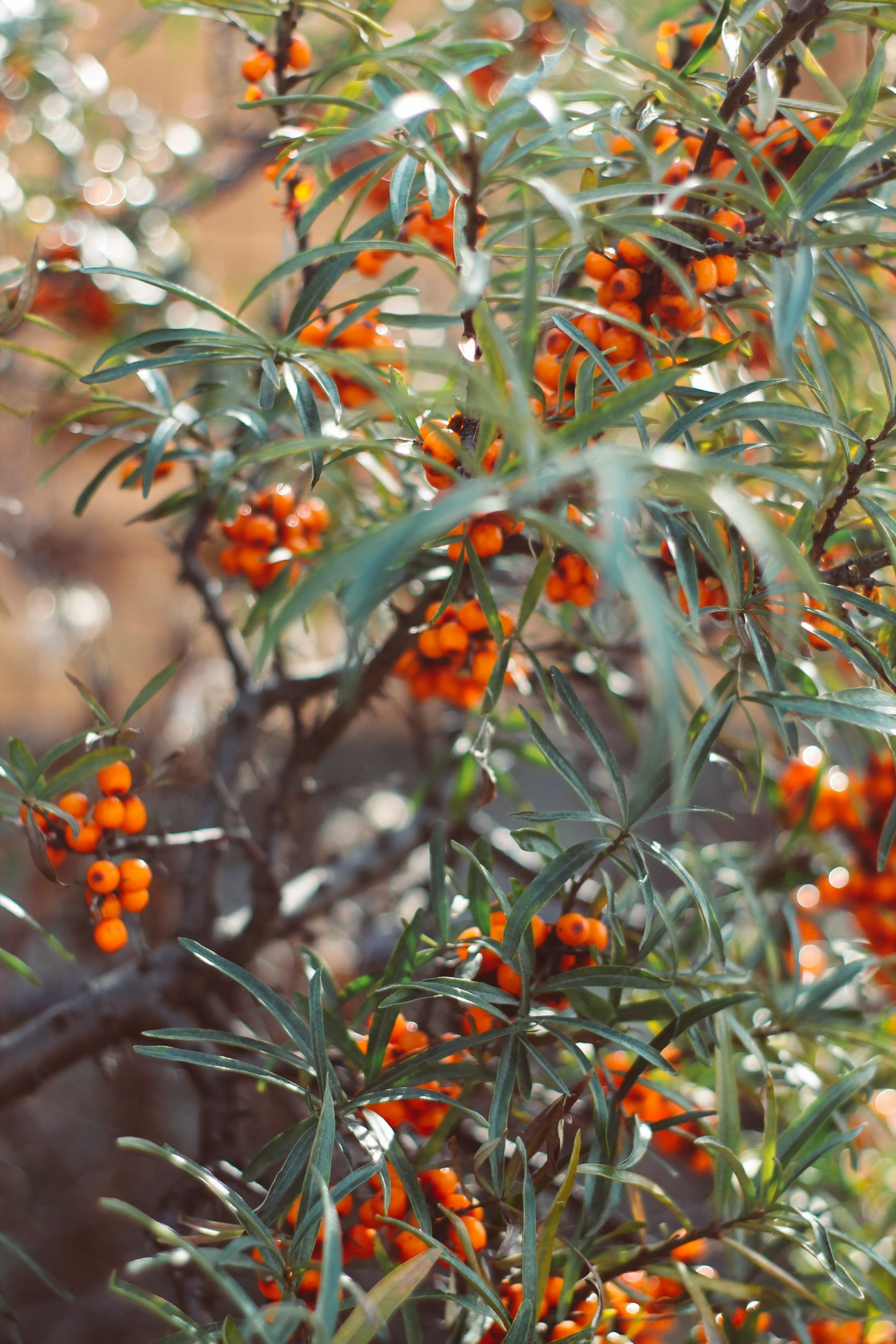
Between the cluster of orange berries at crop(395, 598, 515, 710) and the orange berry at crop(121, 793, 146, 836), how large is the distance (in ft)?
0.82

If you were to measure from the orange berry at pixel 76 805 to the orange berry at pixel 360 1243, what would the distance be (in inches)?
13.3

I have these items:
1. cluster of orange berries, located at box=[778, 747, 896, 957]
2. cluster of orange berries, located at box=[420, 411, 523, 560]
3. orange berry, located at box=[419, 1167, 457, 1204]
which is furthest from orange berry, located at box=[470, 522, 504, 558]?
cluster of orange berries, located at box=[778, 747, 896, 957]

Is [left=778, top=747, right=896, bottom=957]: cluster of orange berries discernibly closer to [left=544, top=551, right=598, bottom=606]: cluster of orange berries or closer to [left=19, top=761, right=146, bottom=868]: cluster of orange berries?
[left=544, top=551, right=598, bottom=606]: cluster of orange berries

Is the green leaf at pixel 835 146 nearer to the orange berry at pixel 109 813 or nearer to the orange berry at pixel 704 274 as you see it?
the orange berry at pixel 704 274

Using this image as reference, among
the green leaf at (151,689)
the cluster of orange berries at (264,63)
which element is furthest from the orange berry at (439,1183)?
the cluster of orange berries at (264,63)

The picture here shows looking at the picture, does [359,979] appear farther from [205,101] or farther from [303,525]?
[205,101]

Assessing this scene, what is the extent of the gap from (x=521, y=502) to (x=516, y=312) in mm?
303

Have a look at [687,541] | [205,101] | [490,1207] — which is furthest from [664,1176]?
[205,101]

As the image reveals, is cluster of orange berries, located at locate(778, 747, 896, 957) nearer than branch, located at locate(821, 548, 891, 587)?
No

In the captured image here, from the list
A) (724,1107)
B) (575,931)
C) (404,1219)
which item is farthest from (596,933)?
(404,1219)

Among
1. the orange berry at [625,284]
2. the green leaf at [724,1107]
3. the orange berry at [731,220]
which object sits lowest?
the green leaf at [724,1107]

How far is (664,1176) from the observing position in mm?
1549

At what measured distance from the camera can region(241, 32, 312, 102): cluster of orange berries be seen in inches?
27.7

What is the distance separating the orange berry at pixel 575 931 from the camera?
0.61 m
